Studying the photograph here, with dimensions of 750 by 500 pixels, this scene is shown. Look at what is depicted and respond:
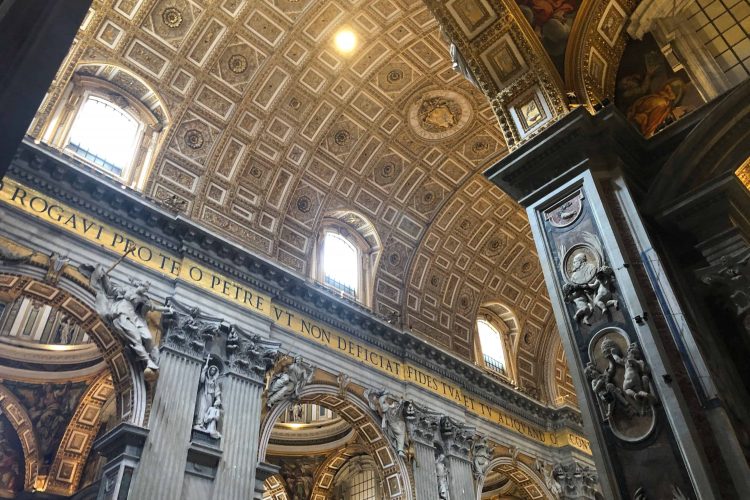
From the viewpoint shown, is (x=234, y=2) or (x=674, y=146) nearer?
(x=674, y=146)

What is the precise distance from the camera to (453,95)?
53.7ft

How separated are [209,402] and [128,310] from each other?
228cm

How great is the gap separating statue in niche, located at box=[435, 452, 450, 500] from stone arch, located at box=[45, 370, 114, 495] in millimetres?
8537

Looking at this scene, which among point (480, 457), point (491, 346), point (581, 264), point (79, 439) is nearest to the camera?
point (581, 264)

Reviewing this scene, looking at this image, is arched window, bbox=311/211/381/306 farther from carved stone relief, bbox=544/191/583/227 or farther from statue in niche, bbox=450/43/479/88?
carved stone relief, bbox=544/191/583/227

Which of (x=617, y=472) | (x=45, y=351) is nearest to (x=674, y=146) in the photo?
(x=617, y=472)

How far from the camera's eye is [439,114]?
16750mm

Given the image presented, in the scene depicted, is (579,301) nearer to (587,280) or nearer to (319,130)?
(587,280)

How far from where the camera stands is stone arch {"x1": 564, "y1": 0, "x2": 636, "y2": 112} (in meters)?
8.57

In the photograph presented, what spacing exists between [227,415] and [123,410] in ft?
6.08

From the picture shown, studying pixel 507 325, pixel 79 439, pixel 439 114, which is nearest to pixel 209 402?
pixel 79 439

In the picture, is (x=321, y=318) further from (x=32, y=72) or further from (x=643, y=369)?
(x=32, y=72)

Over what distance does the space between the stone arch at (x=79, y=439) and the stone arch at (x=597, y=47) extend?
41.6 ft

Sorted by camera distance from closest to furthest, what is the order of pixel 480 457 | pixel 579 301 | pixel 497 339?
1. pixel 579 301
2. pixel 480 457
3. pixel 497 339
